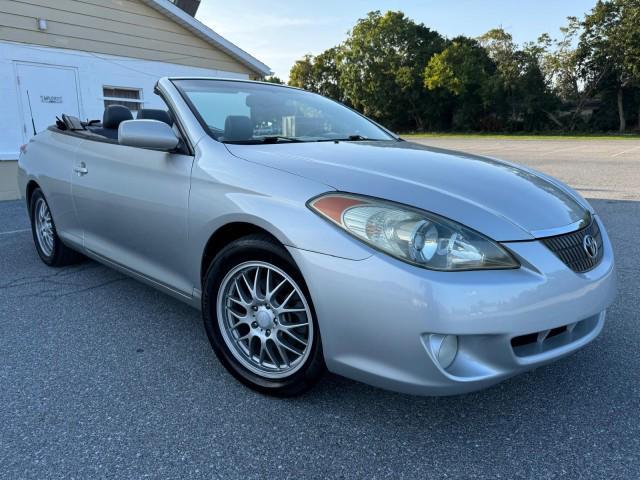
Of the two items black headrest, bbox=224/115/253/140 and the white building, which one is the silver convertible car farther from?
the white building

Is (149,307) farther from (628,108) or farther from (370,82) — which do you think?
(370,82)

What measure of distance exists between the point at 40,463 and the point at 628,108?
154 feet

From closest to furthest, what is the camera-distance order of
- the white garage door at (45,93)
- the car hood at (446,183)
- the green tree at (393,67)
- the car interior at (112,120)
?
the car hood at (446,183), the car interior at (112,120), the white garage door at (45,93), the green tree at (393,67)

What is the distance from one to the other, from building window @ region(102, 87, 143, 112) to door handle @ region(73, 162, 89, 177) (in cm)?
752

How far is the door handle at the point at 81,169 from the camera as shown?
343cm

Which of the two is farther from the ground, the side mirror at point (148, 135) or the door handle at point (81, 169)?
the side mirror at point (148, 135)

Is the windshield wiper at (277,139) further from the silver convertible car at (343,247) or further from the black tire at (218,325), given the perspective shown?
A: the black tire at (218,325)

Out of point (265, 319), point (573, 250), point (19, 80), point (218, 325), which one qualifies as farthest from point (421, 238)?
point (19, 80)

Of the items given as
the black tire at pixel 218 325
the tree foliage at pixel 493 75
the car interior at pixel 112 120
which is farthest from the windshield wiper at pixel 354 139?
the tree foliage at pixel 493 75

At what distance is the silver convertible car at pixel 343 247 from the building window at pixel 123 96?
26.0 ft

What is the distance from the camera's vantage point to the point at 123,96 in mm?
10586

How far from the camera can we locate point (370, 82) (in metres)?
51.6

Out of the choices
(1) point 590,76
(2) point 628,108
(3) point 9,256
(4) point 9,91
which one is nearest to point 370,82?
(1) point 590,76

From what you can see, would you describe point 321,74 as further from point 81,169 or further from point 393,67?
point 81,169
